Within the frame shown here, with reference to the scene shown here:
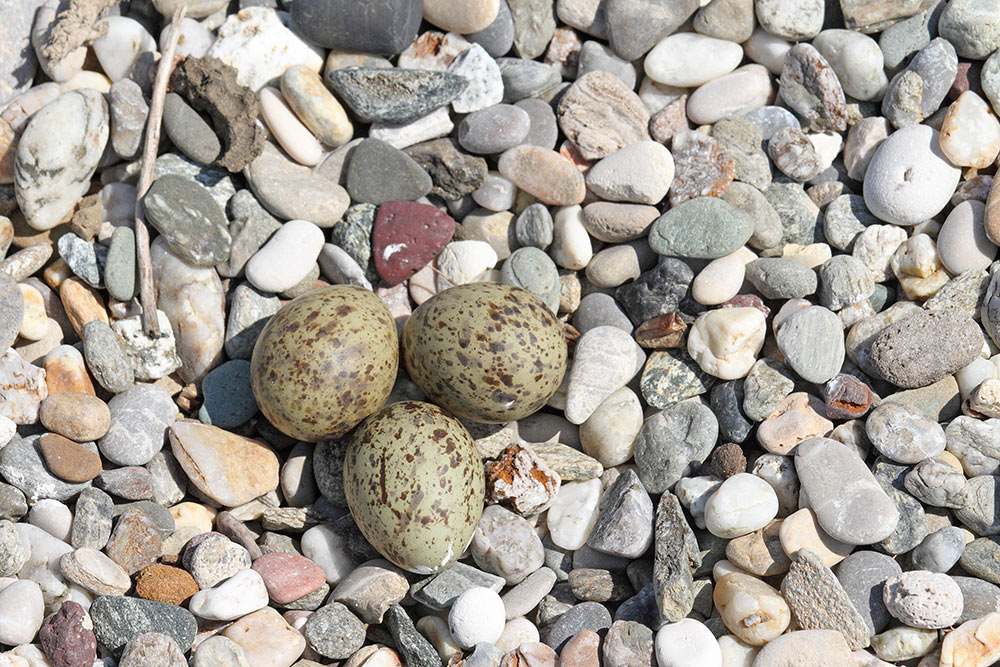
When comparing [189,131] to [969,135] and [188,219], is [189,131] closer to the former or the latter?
[188,219]

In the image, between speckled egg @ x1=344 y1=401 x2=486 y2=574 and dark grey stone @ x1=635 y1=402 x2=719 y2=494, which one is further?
dark grey stone @ x1=635 y1=402 x2=719 y2=494

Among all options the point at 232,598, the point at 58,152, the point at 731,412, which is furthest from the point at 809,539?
the point at 58,152

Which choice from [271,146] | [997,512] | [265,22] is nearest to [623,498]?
[997,512]

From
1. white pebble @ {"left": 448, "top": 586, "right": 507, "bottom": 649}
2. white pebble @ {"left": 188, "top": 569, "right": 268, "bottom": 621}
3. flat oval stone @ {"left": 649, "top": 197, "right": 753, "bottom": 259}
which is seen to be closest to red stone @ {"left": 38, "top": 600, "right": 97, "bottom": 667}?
white pebble @ {"left": 188, "top": 569, "right": 268, "bottom": 621}

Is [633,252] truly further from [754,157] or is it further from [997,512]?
[997,512]

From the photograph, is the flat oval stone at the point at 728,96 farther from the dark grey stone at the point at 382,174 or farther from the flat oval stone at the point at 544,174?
the dark grey stone at the point at 382,174

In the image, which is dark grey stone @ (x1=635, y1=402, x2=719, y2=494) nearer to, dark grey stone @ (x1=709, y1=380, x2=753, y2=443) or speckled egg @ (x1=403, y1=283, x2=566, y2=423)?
dark grey stone @ (x1=709, y1=380, x2=753, y2=443)
